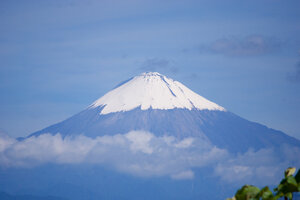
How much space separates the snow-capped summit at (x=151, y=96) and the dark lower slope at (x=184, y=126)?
2.15 m

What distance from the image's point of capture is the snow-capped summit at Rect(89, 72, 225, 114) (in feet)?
575

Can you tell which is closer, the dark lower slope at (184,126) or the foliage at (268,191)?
the foliage at (268,191)

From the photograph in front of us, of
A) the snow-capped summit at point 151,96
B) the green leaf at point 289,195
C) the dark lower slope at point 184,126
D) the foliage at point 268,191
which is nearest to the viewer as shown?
the green leaf at point 289,195

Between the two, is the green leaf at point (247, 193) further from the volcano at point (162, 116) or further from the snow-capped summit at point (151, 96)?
the volcano at point (162, 116)

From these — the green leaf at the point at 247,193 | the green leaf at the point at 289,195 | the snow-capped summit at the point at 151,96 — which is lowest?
the green leaf at the point at 289,195

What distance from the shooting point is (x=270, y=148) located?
19200 cm

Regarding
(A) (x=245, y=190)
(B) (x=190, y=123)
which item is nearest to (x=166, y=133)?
(B) (x=190, y=123)

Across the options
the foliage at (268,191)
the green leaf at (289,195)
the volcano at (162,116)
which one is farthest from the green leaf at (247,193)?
the volcano at (162,116)

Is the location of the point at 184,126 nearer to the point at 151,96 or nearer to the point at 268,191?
the point at 151,96

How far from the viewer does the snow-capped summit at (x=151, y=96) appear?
6905 inches

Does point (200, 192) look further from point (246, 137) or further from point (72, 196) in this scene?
point (72, 196)

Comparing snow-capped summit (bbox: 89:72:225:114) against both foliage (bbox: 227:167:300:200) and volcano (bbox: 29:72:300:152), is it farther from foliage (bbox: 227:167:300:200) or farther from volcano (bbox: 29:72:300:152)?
foliage (bbox: 227:167:300:200)

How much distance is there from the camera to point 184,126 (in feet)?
591

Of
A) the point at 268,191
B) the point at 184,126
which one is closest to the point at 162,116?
the point at 184,126
